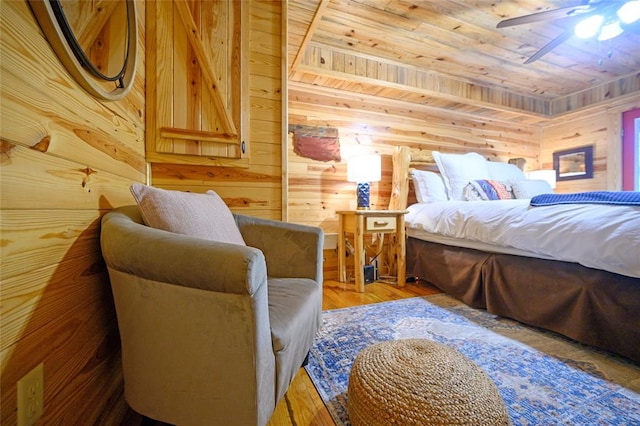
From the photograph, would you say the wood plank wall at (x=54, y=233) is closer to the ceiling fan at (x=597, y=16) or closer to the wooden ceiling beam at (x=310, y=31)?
the wooden ceiling beam at (x=310, y=31)

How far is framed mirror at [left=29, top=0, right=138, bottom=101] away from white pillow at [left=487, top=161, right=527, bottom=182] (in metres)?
3.40

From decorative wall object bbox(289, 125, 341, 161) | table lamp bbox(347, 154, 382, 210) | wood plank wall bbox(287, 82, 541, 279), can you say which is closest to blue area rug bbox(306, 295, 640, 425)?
table lamp bbox(347, 154, 382, 210)

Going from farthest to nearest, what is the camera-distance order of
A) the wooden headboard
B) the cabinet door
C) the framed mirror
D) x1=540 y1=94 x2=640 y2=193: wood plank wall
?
x1=540 y1=94 x2=640 y2=193: wood plank wall → the wooden headboard → the cabinet door → the framed mirror

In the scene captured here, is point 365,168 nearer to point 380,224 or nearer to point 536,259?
point 380,224

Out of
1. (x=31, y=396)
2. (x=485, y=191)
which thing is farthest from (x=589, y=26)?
(x=31, y=396)

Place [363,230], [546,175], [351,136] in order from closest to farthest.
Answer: [363,230] → [351,136] → [546,175]

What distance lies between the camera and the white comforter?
4.09 feet

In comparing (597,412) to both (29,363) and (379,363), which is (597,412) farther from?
(29,363)

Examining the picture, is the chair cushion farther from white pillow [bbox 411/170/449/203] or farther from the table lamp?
white pillow [bbox 411/170/449/203]

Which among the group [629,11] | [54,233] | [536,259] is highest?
[629,11]

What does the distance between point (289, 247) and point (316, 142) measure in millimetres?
1742

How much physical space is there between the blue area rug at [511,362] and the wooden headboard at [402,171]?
125 centimetres

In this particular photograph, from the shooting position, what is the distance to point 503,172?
3.16 m

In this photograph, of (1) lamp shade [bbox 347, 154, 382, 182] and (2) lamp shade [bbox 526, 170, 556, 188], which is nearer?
(1) lamp shade [bbox 347, 154, 382, 182]
